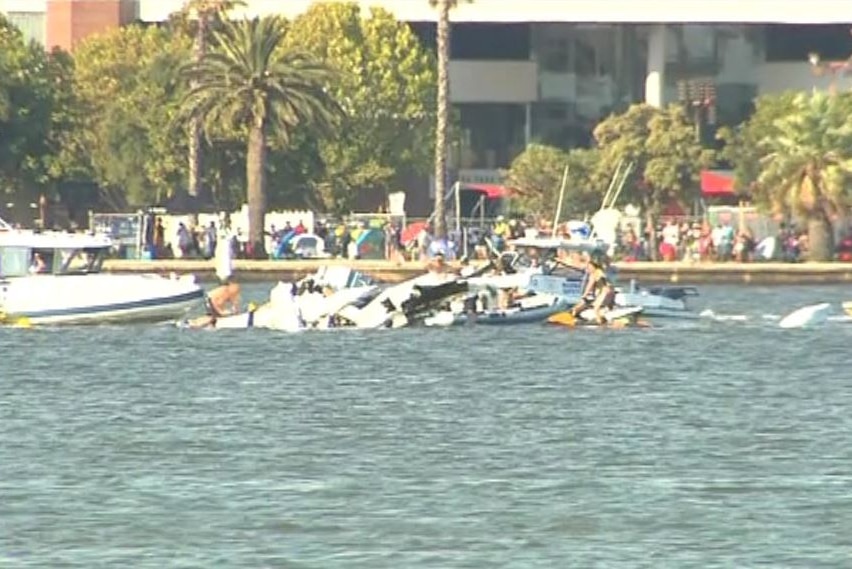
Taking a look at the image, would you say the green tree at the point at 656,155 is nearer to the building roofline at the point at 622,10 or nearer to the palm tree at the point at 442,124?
the palm tree at the point at 442,124

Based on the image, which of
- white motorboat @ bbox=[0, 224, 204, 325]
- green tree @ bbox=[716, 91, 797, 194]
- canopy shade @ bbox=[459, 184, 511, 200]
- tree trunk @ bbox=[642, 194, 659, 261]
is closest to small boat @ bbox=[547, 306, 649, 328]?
white motorboat @ bbox=[0, 224, 204, 325]

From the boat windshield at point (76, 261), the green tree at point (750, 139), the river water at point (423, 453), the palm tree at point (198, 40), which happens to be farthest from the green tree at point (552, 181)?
the river water at point (423, 453)

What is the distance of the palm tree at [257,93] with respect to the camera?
8488 centimetres

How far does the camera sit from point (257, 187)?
84250 mm

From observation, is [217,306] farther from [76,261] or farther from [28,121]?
[28,121]

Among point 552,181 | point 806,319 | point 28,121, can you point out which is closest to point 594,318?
point 806,319

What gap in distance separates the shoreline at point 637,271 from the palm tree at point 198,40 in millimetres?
10656

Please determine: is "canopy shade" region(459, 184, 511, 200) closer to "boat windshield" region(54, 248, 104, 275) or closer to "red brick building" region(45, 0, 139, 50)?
"red brick building" region(45, 0, 139, 50)

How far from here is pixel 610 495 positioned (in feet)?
97.6

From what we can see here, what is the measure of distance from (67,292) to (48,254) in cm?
154

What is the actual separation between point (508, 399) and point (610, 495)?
1073cm

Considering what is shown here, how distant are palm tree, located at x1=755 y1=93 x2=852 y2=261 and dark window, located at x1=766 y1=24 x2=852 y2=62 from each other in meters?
29.1

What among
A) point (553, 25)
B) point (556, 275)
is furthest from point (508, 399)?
point (553, 25)

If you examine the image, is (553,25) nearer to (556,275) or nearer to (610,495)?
(556,275)
